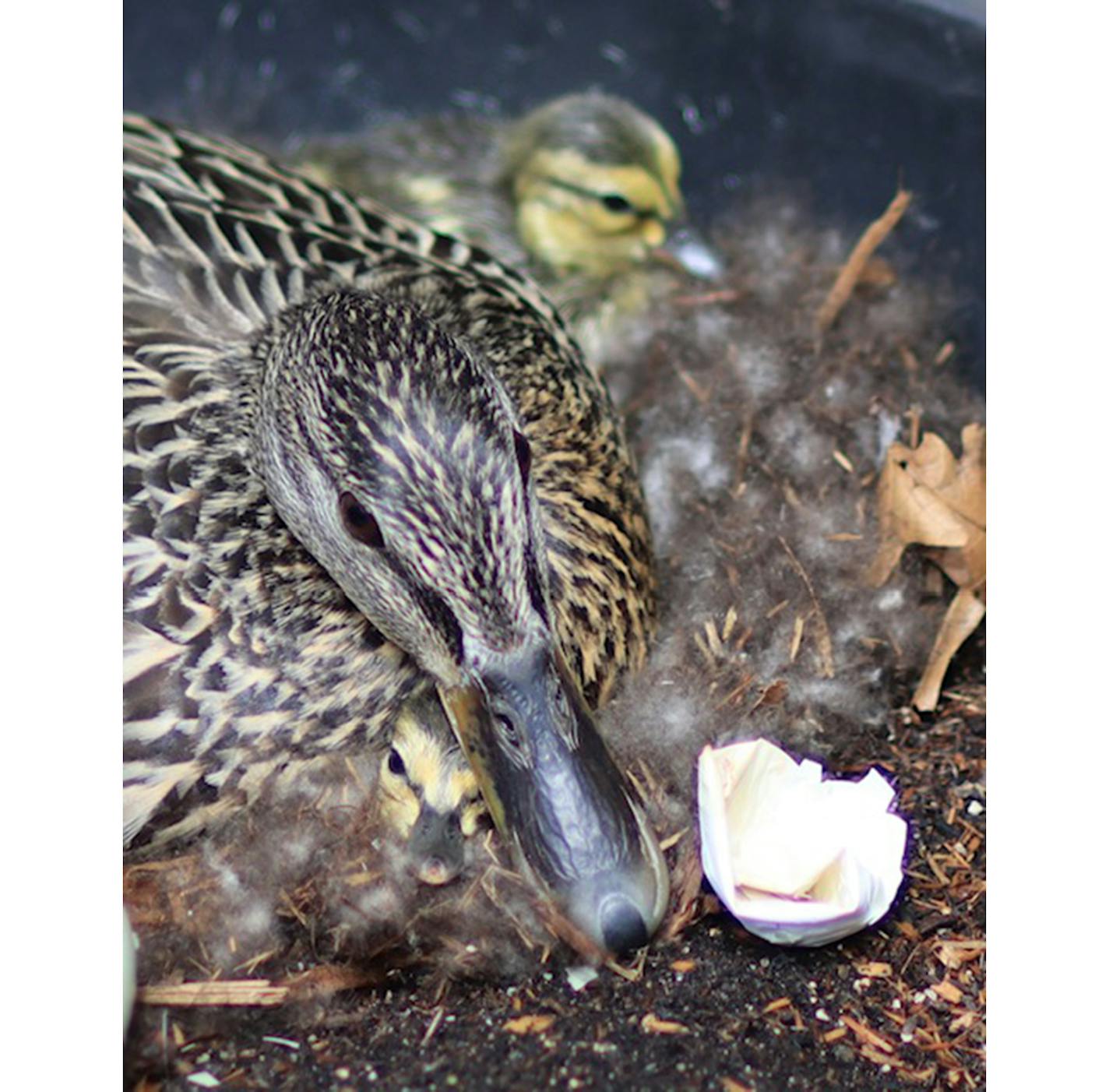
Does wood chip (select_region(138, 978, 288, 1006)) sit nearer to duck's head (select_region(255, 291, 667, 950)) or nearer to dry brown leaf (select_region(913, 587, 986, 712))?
duck's head (select_region(255, 291, 667, 950))

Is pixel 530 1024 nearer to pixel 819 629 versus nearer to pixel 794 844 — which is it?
pixel 794 844

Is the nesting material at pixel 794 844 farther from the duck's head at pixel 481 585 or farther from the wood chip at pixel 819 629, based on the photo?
the wood chip at pixel 819 629

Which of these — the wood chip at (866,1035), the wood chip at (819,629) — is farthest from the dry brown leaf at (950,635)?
the wood chip at (866,1035)

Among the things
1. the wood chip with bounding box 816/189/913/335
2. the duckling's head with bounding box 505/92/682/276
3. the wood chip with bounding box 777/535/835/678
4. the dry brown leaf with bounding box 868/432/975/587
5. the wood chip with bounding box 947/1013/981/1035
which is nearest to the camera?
the wood chip with bounding box 947/1013/981/1035

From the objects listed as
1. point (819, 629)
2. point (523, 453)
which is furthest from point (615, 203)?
point (523, 453)

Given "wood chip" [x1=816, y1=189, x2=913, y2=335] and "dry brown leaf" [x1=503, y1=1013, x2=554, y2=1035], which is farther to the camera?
"wood chip" [x1=816, y1=189, x2=913, y2=335]

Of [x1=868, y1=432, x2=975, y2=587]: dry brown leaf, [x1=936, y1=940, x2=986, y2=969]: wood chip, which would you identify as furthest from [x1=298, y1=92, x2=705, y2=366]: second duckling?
[x1=936, y1=940, x2=986, y2=969]: wood chip
